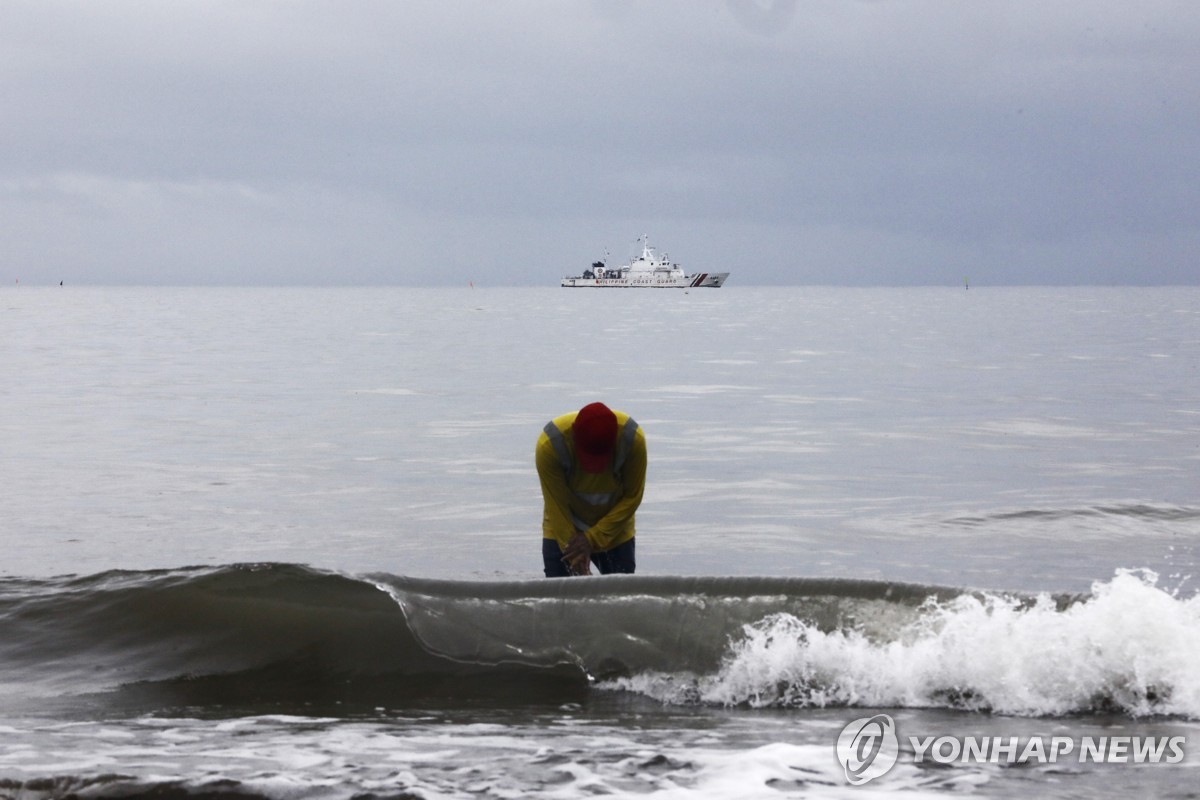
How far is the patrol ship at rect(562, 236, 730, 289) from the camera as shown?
172 meters

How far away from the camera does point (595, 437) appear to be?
7.66 m

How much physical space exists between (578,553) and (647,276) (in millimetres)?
166015

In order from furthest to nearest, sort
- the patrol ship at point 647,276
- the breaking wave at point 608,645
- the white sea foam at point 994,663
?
1. the patrol ship at point 647,276
2. the breaking wave at point 608,645
3. the white sea foam at point 994,663

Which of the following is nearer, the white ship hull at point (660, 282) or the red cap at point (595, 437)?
the red cap at point (595, 437)

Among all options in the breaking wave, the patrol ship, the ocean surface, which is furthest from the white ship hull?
the breaking wave

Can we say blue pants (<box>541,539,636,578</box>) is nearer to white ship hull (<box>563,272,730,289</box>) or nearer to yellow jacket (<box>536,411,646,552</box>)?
yellow jacket (<box>536,411,646,552</box>)

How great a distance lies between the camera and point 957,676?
704 centimetres

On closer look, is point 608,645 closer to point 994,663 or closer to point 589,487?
point 589,487

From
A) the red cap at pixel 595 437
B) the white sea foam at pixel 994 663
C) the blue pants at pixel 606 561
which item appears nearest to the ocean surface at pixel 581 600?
Result: the white sea foam at pixel 994 663
